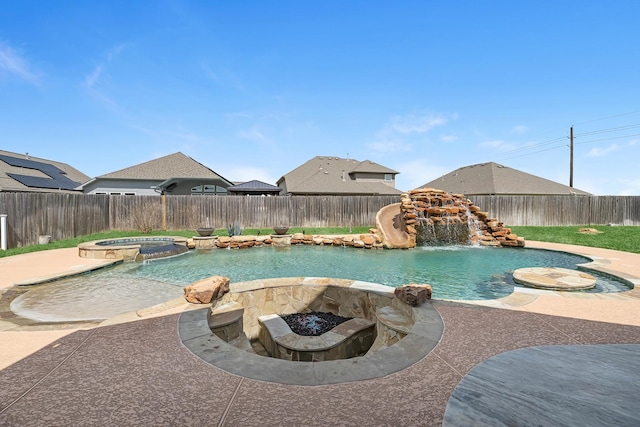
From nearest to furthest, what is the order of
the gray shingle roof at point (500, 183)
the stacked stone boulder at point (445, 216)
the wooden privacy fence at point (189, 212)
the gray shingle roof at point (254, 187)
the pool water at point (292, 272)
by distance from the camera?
1. the pool water at point (292, 272)
2. the stacked stone boulder at point (445, 216)
3. the wooden privacy fence at point (189, 212)
4. the gray shingle roof at point (254, 187)
5. the gray shingle roof at point (500, 183)

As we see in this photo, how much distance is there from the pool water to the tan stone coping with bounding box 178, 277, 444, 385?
2.24 meters

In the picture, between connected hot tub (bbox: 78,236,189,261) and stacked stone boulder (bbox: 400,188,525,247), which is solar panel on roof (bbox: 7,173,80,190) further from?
stacked stone boulder (bbox: 400,188,525,247)

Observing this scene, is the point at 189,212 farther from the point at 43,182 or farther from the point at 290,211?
the point at 43,182

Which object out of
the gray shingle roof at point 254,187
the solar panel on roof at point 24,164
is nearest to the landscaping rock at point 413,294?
the gray shingle roof at point 254,187

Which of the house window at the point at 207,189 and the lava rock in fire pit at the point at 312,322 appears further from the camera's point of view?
the house window at the point at 207,189

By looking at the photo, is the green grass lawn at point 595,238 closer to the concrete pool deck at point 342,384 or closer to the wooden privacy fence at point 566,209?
the wooden privacy fence at point 566,209

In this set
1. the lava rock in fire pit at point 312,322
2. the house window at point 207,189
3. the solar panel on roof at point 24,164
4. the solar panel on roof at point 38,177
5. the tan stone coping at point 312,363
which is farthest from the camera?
the house window at point 207,189

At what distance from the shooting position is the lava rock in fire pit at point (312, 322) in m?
4.61

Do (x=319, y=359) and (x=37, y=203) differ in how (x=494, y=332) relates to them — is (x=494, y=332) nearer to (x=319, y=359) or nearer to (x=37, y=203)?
(x=319, y=359)

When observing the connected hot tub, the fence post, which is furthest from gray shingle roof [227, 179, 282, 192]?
the fence post

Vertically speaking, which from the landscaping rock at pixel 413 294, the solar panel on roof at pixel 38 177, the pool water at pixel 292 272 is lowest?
the pool water at pixel 292 272

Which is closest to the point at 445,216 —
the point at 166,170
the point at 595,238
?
the point at 595,238

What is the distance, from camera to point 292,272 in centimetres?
720

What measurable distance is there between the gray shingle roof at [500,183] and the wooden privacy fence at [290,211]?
4.99 m
